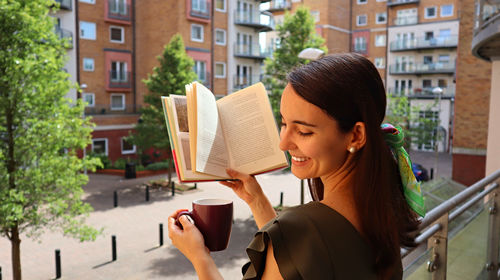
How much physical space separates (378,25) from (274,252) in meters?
39.5

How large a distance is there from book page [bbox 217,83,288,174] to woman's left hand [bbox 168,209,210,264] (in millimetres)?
343

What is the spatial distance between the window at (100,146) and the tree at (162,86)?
5692 mm

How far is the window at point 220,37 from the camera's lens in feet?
92.9

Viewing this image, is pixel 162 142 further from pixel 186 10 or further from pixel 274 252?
pixel 274 252

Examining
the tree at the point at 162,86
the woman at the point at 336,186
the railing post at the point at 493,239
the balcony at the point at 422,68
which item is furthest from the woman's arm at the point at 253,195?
the balcony at the point at 422,68

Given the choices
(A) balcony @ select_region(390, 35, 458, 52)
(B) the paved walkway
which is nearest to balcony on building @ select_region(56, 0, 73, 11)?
(B) the paved walkway

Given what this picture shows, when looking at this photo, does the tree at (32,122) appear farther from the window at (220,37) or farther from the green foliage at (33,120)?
the window at (220,37)

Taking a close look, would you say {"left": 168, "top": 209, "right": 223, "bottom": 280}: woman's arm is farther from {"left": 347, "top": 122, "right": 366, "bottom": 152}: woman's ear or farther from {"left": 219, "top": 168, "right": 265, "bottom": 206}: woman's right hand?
{"left": 347, "top": 122, "right": 366, "bottom": 152}: woman's ear

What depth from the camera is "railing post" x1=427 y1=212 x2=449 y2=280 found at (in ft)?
7.70

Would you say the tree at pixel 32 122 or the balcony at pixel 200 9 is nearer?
the tree at pixel 32 122

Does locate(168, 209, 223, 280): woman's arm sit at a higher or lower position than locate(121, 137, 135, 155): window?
higher

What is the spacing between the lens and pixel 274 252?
1020mm

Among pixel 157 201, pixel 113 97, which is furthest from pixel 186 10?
pixel 157 201

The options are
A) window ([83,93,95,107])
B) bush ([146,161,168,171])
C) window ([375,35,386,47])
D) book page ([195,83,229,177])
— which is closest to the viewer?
book page ([195,83,229,177])
